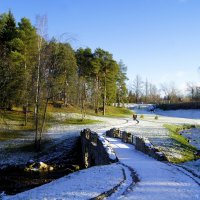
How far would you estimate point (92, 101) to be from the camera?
6856cm

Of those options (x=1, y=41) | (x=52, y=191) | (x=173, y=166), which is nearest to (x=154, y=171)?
(x=173, y=166)

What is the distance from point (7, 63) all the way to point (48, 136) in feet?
29.4

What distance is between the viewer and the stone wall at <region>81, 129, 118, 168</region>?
19.8 m

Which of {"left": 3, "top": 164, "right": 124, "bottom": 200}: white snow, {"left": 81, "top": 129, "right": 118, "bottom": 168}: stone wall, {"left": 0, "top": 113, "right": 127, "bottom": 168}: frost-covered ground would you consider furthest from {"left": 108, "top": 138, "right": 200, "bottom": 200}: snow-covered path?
{"left": 0, "top": 113, "right": 127, "bottom": 168}: frost-covered ground

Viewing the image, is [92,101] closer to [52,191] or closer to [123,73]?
[123,73]

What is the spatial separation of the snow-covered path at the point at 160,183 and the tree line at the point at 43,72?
1573 centimetres

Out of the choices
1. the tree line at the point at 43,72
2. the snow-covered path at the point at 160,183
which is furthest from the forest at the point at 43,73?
the snow-covered path at the point at 160,183

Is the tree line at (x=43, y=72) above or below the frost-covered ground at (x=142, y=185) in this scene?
above

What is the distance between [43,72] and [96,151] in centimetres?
1062

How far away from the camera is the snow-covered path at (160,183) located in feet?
38.3

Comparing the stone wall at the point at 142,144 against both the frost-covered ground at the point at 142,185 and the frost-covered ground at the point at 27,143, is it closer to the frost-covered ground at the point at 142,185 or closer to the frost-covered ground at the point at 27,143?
the frost-covered ground at the point at 142,185

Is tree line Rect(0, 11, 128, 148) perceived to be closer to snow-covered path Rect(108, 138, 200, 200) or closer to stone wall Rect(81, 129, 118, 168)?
stone wall Rect(81, 129, 118, 168)

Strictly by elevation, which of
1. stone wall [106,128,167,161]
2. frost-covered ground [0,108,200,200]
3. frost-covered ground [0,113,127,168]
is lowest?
frost-covered ground [0,113,127,168]

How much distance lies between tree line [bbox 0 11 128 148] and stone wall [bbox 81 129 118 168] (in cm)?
504
